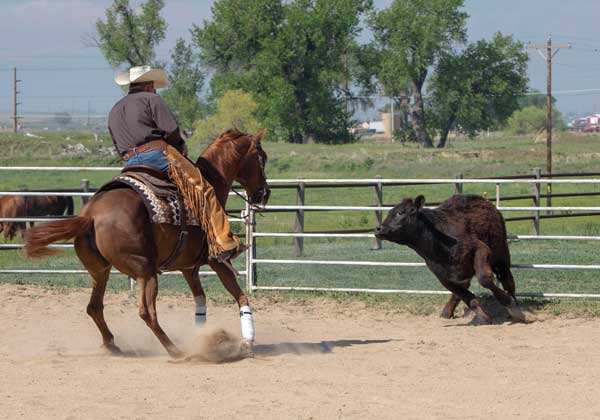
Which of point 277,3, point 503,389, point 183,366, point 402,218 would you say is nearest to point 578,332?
point 402,218

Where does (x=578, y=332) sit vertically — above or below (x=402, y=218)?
below

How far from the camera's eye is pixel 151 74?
790cm

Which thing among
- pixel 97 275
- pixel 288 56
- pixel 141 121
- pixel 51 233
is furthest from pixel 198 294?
pixel 288 56

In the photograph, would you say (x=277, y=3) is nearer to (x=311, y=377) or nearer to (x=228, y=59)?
(x=228, y=59)

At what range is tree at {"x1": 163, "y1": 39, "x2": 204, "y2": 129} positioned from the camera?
77438 mm

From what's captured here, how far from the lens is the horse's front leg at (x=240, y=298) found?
7727 millimetres

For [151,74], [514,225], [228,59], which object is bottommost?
[514,225]

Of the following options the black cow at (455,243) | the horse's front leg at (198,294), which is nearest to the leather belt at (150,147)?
the horse's front leg at (198,294)

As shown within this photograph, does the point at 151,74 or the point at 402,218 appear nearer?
the point at 151,74

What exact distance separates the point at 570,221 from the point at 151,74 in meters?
15.3

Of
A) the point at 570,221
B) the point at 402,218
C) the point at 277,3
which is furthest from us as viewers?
the point at 277,3

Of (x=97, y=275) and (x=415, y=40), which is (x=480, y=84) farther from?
(x=97, y=275)

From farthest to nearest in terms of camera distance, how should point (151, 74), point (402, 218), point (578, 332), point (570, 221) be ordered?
point (570, 221), point (402, 218), point (578, 332), point (151, 74)

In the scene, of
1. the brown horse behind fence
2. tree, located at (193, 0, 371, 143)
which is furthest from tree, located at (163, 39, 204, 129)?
the brown horse behind fence
